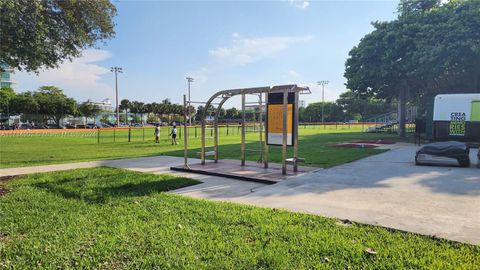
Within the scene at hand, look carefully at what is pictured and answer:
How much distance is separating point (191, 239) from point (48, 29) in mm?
7886

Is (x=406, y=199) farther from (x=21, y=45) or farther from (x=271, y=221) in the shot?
(x=21, y=45)

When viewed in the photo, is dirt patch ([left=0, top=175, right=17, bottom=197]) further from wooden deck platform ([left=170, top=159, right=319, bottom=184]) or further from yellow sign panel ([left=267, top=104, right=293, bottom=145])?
yellow sign panel ([left=267, top=104, right=293, bottom=145])

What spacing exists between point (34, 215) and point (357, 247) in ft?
16.4

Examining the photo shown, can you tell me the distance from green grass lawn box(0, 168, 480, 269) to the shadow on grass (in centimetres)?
22

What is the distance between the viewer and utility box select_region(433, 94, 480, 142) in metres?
17.6

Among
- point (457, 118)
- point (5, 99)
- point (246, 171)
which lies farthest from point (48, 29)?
point (5, 99)

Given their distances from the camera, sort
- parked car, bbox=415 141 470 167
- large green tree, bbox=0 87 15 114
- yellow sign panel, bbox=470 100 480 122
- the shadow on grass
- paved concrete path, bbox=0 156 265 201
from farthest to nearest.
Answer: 1. large green tree, bbox=0 87 15 114
2. yellow sign panel, bbox=470 100 480 122
3. parked car, bbox=415 141 470 167
4. paved concrete path, bbox=0 156 265 201
5. the shadow on grass

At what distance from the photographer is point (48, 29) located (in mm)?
9000

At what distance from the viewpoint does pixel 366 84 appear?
1078 inches

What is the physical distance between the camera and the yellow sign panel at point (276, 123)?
9.52m

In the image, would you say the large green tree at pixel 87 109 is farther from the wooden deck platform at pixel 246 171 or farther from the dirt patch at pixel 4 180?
the wooden deck platform at pixel 246 171

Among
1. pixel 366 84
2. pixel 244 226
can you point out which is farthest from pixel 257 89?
pixel 366 84

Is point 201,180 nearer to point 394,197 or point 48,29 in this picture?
point 394,197

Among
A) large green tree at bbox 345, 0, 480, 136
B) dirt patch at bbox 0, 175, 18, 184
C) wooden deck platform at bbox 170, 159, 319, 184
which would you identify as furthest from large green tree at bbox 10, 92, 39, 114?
wooden deck platform at bbox 170, 159, 319, 184
